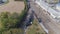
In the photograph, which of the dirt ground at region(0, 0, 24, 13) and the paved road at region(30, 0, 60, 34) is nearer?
the paved road at region(30, 0, 60, 34)

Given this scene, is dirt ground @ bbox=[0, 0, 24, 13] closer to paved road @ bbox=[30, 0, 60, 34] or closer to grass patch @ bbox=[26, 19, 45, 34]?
paved road @ bbox=[30, 0, 60, 34]

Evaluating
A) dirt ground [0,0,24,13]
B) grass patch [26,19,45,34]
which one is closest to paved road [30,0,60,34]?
grass patch [26,19,45,34]

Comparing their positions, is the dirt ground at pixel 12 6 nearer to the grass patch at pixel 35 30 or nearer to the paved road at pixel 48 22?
the paved road at pixel 48 22

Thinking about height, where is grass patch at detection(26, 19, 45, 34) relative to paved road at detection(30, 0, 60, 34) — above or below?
below

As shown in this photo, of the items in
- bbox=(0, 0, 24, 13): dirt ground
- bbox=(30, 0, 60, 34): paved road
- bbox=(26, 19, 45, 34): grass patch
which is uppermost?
bbox=(30, 0, 60, 34): paved road

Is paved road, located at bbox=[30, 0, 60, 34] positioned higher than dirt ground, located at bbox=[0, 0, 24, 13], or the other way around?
paved road, located at bbox=[30, 0, 60, 34]

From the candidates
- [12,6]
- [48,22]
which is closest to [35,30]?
[48,22]

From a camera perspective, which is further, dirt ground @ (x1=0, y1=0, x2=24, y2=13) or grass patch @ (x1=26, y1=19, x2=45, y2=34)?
dirt ground @ (x1=0, y1=0, x2=24, y2=13)

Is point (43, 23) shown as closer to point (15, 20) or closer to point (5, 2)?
point (15, 20)
